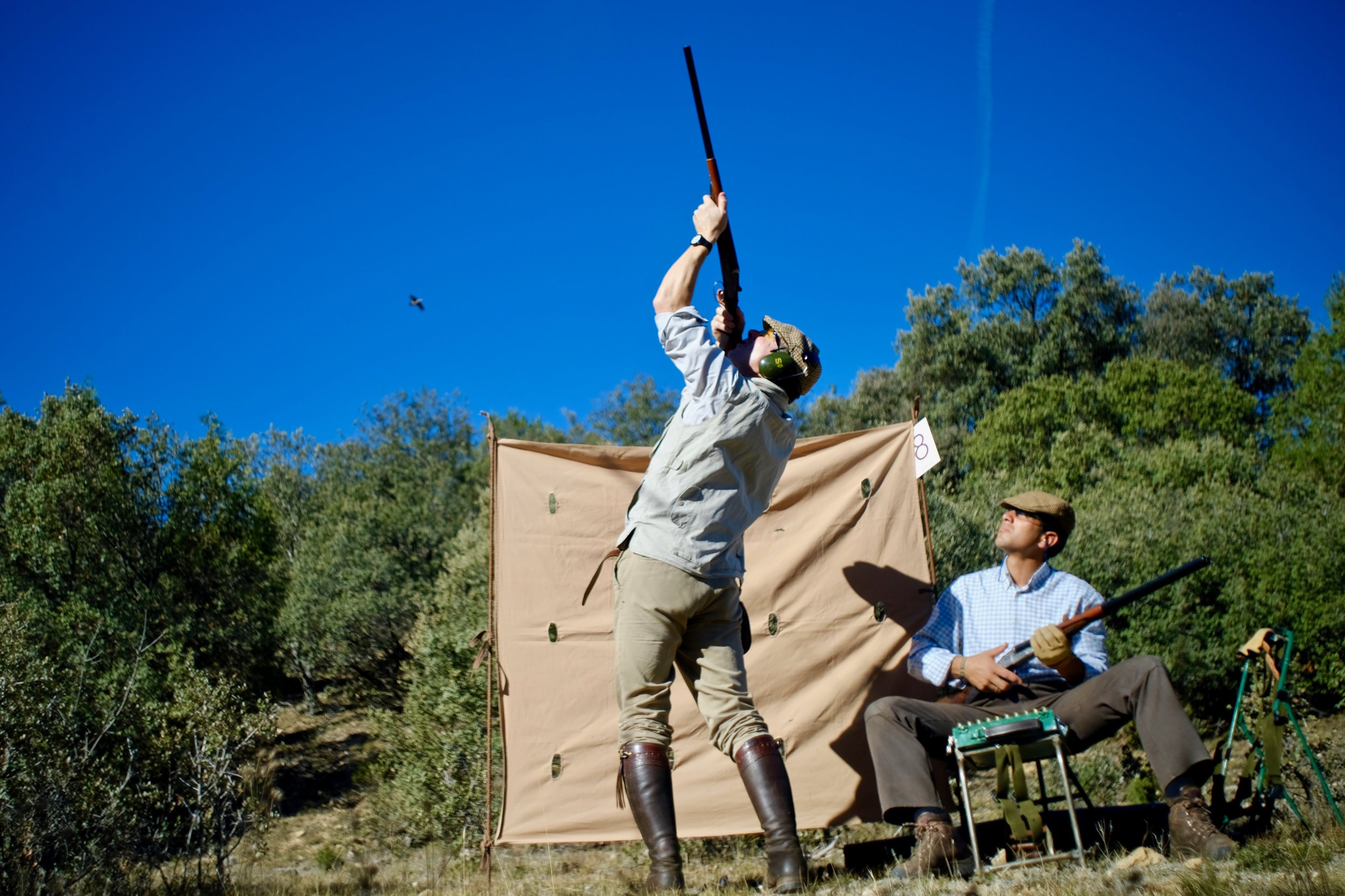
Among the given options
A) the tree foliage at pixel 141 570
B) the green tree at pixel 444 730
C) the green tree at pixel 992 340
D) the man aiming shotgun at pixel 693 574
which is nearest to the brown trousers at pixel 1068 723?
the man aiming shotgun at pixel 693 574

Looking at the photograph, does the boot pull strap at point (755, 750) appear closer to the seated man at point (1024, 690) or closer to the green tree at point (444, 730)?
the seated man at point (1024, 690)

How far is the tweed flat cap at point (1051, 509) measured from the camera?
4.57 m

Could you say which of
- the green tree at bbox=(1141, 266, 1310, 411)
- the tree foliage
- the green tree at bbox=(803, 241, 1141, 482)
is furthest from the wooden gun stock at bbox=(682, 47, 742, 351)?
the green tree at bbox=(1141, 266, 1310, 411)

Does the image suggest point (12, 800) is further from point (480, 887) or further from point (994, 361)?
point (994, 361)

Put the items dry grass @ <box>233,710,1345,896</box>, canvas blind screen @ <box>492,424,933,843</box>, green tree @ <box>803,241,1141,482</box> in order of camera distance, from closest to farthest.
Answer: dry grass @ <box>233,710,1345,896</box> < canvas blind screen @ <box>492,424,933,843</box> < green tree @ <box>803,241,1141,482</box>

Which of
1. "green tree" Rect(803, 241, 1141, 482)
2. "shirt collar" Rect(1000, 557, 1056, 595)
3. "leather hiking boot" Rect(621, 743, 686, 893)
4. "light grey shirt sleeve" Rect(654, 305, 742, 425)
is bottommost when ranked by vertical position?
"leather hiking boot" Rect(621, 743, 686, 893)

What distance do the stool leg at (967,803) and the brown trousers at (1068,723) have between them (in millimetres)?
104

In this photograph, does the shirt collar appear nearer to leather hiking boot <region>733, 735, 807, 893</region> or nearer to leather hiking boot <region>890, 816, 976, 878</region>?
leather hiking boot <region>890, 816, 976, 878</region>

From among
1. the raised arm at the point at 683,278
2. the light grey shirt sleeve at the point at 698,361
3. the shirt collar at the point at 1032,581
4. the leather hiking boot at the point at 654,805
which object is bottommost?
the leather hiking boot at the point at 654,805

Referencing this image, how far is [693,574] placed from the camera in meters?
3.69

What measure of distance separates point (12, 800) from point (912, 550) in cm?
426

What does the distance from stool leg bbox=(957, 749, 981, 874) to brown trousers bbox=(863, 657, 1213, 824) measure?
10cm

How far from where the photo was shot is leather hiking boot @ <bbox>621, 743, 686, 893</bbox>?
3475 millimetres

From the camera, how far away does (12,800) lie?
4.61 meters
